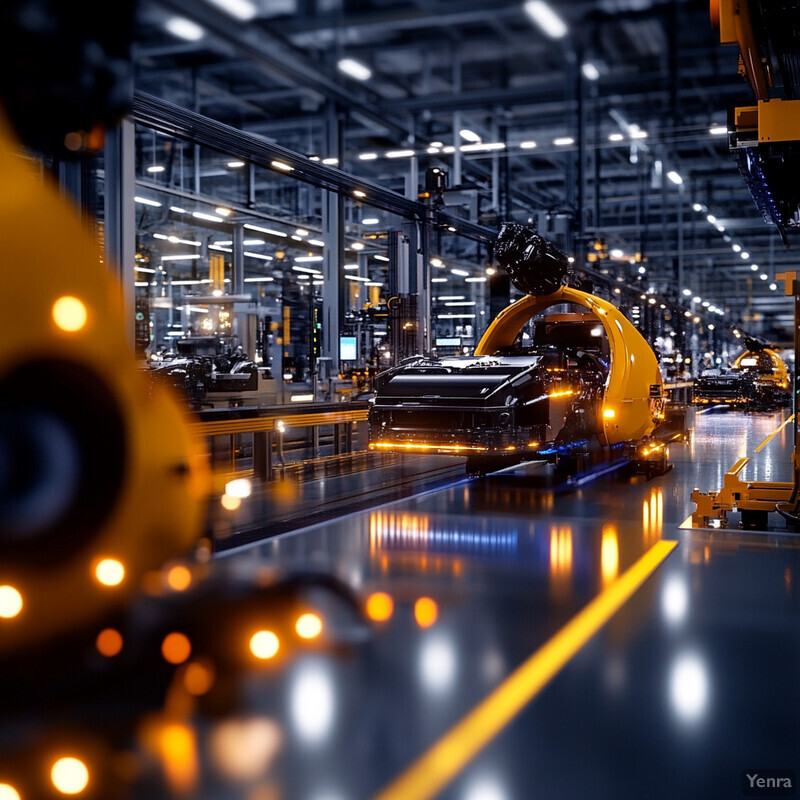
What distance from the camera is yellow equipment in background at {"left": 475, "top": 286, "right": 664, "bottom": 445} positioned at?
9.55m

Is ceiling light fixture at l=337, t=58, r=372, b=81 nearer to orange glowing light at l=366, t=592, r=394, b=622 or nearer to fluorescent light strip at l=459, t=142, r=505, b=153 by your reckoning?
fluorescent light strip at l=459, t=142, r=505, b=153

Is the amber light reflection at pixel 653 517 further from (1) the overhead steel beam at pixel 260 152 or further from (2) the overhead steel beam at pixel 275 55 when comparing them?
(1) the overhead steel beam at pixel 260 152

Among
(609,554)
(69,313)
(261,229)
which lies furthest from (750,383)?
(69,313)

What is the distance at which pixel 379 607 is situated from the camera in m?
4.82

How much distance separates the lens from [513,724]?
10.5ft

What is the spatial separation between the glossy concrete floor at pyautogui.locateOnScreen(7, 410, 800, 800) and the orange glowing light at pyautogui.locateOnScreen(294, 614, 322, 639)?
13mm

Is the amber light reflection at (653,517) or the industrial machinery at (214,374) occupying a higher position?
the industrial machinery at (214,374)

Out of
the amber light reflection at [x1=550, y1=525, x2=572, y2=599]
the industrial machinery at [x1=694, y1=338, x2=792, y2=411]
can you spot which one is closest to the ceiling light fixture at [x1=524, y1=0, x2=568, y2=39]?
the amber light reflection at [x1=550, y1=525, x2=572, y2=599]

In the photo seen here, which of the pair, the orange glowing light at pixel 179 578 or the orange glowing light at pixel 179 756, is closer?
the orange glowing light at pixel 179 756

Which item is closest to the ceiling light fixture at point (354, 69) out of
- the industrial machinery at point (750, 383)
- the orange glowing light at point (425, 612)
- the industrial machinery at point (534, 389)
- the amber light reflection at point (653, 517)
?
the industrial machinery at point (534, 389)

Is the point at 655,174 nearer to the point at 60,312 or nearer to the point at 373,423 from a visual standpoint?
the point at 373,423

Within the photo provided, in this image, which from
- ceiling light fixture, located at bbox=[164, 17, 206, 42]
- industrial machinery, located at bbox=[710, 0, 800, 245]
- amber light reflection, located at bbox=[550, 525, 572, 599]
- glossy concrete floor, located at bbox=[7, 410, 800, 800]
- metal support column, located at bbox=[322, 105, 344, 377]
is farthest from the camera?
metal support column, located at bbox=[322, 105, 344, 377]

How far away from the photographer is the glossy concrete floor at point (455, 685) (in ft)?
9.23

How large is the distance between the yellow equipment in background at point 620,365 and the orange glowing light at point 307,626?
250 inches
